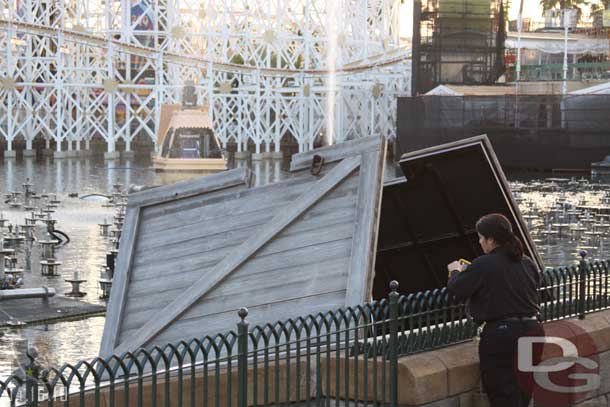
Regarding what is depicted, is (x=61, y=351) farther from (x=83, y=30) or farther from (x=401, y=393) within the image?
(x=83, y=30)

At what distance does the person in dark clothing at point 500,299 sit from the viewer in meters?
9.02

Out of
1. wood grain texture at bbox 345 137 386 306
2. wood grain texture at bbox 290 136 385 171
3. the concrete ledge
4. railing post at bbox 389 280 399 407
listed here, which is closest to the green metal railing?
railing post at bbox 389 280 399 407

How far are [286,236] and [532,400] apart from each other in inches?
90.4

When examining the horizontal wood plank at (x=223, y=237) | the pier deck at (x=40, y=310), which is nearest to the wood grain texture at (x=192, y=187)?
the horizontal wood plank at (x=223, y=237)

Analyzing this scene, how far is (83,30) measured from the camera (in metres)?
71.2

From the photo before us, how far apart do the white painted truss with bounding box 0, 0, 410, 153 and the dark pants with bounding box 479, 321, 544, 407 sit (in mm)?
59320

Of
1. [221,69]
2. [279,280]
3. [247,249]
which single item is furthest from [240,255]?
[221,69]

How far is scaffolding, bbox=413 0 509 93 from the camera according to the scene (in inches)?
2643

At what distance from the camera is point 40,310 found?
63.9 feet

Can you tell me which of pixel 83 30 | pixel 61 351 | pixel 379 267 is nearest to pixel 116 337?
pixel 379 267

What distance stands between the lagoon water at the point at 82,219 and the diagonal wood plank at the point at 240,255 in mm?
3669

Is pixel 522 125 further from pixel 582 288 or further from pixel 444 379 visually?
pixel 444 379

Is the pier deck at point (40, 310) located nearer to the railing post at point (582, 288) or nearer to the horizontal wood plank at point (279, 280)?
the horizontal wood plank at point (279, 280)

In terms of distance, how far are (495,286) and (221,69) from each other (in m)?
63.8
